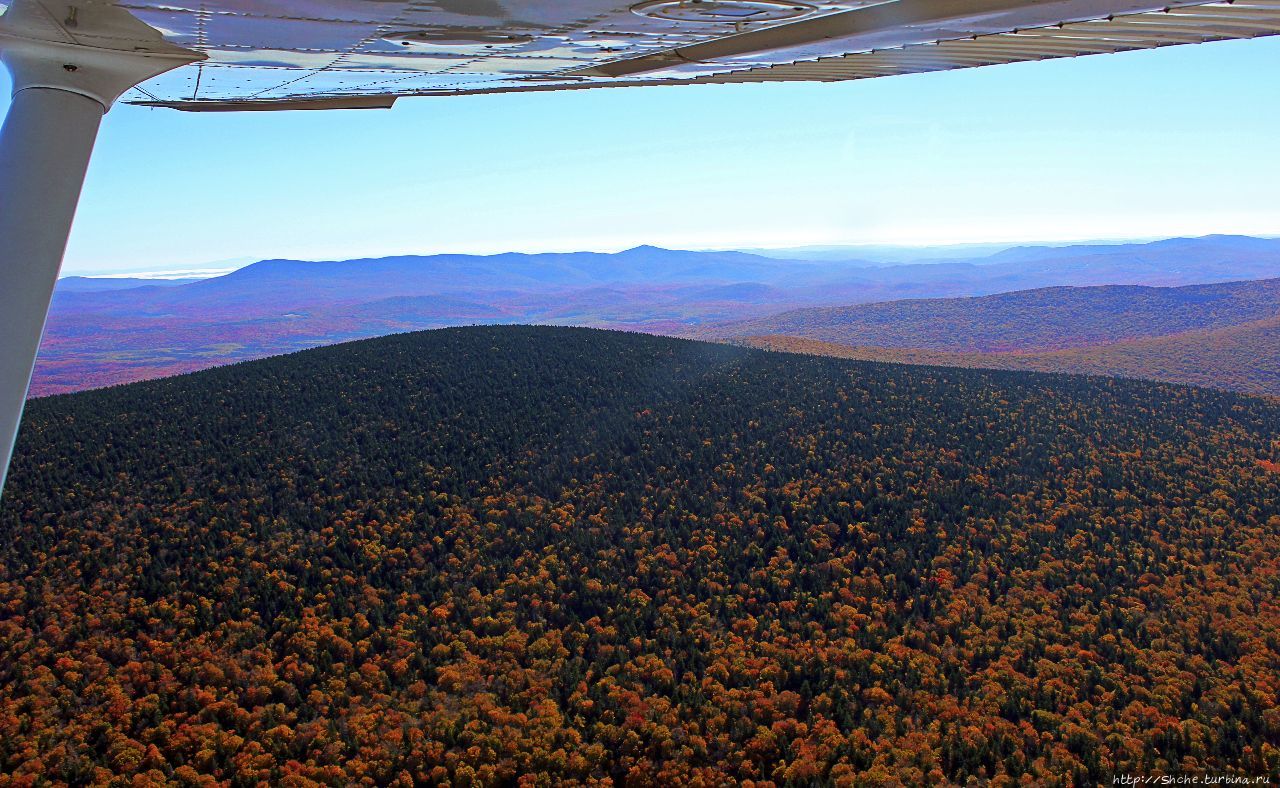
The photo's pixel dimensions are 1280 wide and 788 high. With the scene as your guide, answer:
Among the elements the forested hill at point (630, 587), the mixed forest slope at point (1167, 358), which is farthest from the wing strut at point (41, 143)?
the mixed forest slope at point (1167, 358)

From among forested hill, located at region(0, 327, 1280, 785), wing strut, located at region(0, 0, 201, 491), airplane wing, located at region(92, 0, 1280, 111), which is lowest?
forested hill, located at region(0, 327, 1280, 785)

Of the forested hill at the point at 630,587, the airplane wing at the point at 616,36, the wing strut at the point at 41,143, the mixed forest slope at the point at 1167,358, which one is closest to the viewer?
→ the wing strut at the point at 41,143

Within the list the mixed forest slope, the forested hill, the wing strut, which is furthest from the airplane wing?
the mixed forest slope

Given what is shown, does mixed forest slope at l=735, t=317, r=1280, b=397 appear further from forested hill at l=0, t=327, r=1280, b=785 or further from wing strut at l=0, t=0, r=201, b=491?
wing strut at l=0, t=0, r=201, b=491

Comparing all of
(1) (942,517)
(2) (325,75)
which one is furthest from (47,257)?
(1) (942,517)

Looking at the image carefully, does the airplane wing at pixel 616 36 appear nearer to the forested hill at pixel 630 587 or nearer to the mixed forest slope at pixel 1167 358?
the forested hill at pixel 630 587

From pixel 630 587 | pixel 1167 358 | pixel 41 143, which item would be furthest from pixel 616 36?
pixel 1167 358
